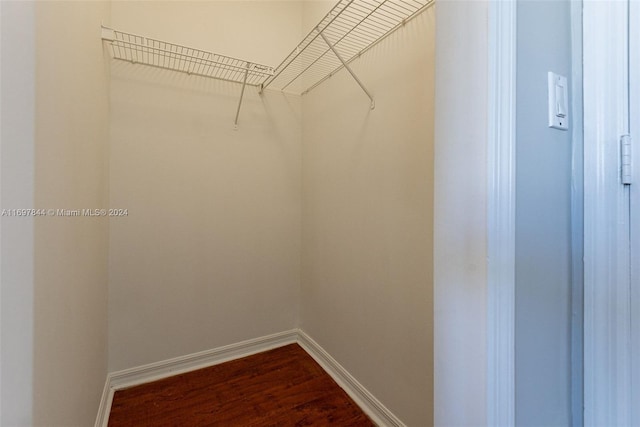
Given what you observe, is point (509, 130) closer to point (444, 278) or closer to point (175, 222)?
point (444, 278)

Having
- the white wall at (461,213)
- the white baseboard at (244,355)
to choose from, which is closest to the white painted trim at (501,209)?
the white wall at (461,213)

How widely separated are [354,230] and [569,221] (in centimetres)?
105

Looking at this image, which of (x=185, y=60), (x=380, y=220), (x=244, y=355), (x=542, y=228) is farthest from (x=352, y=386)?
(x=185, y=60)

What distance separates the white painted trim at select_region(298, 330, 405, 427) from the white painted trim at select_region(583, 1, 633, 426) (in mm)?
960

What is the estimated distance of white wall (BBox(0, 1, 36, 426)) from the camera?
1.59 feet

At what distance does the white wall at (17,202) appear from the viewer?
48 cm

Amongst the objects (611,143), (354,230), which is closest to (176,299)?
(354,230)

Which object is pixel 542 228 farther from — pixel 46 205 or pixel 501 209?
pixel 46 205

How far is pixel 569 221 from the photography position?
22.0 inches

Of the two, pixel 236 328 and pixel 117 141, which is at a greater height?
pixel 117 141

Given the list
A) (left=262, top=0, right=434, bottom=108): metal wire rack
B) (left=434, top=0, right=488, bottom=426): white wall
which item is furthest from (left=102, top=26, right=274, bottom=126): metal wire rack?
(left=434, top=0, right=488, bottom=426): white wall

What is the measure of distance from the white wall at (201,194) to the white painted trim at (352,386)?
0.28 metres

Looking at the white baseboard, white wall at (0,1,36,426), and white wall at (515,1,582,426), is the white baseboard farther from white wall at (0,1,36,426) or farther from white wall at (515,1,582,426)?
white wall at (0,1,36,426)

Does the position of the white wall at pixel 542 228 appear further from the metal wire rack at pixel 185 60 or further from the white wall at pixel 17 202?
the metal wire rack at pixel 185 60
